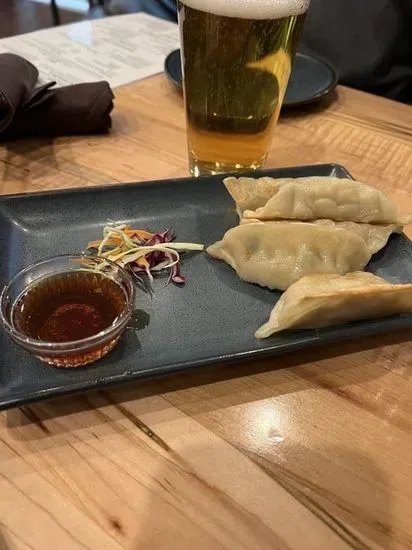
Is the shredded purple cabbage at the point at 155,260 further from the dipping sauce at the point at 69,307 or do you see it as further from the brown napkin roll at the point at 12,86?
the brown napkin roll at the point at 12,86

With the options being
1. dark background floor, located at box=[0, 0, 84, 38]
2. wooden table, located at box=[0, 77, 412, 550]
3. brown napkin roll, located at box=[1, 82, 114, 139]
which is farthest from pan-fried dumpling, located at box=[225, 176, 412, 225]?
dark background floor, located at box=[0, 0, 84, 38]

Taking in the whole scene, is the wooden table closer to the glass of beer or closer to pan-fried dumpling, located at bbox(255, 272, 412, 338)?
pan-fried dumpling, located at bbox(255, 272, 412, 338)

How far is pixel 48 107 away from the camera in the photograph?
1552 mm

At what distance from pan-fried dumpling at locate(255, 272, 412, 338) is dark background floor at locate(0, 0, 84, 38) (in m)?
4.48

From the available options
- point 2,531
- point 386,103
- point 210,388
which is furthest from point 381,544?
point 386,103

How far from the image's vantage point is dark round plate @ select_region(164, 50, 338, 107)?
1758mm

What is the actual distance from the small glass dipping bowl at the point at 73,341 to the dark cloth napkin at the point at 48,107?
644 mm

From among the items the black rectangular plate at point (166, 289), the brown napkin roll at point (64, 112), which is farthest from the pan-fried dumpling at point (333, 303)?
the brown napkin roll at point (64, 112)

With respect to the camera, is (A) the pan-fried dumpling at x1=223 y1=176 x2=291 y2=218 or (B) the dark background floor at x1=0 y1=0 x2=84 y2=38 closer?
(A) the pan-fried dumpling at x1=223 y1=176 x2=291 y2=218

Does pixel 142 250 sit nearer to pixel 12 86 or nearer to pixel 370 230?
pixel 370 230

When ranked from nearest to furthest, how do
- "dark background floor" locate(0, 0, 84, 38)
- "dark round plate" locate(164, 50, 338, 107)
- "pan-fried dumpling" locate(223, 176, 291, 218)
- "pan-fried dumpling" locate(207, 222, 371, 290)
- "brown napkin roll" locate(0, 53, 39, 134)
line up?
"pan-fried dumpling" locate(207, 222, 371, 290) → "pan-fried dumpling" locate(223, 176, 291, 218) → "brown napkin roll" locate(0, 53, 39, 134) → "dark round plate" locate(164, 50, 338, 107) → "dark background floor" locate(0, 0, 84, 38)

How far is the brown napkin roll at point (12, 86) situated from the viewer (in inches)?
57.3

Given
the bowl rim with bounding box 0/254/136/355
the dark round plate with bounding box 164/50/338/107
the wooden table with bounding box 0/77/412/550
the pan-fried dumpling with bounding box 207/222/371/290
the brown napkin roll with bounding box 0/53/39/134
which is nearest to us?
the wooden table with bounding box 0/77/412/550

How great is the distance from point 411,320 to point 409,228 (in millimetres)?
386
